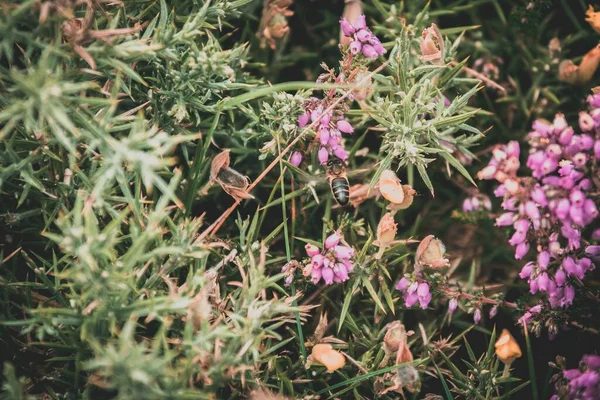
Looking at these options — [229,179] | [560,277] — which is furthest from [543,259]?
[229,179]

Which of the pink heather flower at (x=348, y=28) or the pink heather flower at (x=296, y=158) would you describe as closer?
the pink heather flower at (x=348, y=28)

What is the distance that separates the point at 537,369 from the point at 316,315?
1.12m

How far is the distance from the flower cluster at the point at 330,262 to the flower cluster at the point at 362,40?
74 cm

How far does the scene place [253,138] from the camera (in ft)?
7.91

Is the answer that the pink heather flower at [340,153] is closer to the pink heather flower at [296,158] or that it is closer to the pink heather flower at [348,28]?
the pink heather flower at [296,158]

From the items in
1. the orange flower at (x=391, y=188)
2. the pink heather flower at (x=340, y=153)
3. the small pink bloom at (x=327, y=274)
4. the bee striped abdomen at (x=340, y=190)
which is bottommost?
the small pink bloom at (x=327, y=274)

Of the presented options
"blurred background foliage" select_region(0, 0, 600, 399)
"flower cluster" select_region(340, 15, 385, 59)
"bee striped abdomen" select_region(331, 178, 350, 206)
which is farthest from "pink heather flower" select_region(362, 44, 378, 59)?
"bee striped abdomen" select_region(331, 178, 350, 206)

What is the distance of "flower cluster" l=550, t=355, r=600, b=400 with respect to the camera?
190cm

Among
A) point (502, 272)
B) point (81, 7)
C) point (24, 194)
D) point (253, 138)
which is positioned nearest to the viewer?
point (24, 194)

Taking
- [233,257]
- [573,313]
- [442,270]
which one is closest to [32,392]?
[233,257]

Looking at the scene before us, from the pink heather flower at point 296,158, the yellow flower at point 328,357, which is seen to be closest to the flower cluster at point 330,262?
the yellow flower at point 328,357

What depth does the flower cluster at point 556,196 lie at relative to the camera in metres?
1.84

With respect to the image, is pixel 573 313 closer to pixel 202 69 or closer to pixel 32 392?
pixel 202 69

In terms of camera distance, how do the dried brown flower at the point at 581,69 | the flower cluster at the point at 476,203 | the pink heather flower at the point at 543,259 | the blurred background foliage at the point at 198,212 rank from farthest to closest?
the flower cluster at the point at 476,203 < the dried brown flower at the point at 581,69 < the pink heather flower at the point at 543,259 < the blurred background foliage at the point at 198,212
